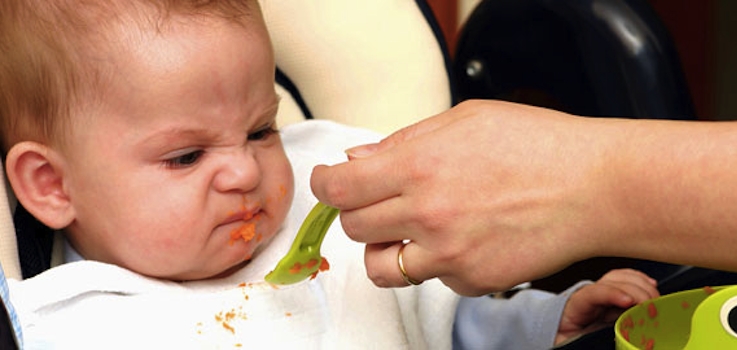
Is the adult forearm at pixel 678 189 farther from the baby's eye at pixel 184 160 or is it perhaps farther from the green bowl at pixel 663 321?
the baby's eye at pixel 184 160

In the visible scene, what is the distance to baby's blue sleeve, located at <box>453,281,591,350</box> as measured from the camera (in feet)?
3.62

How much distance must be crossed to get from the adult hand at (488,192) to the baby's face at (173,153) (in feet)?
0.53

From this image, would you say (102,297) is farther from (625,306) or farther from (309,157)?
(625,306)

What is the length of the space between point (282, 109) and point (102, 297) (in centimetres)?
35

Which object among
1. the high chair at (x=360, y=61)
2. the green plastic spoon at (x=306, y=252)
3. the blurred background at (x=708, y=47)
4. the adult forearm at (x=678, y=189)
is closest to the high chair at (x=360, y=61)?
the high chair at (x=360, y=61)

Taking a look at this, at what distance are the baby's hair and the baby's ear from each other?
15mm

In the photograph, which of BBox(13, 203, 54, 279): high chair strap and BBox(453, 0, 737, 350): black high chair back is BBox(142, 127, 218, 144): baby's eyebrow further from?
BBox(453, 0, 737, 350): black high chair back

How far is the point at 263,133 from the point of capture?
3.34 feet

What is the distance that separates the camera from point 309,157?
3.92ft

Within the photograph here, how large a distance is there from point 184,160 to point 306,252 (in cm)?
13

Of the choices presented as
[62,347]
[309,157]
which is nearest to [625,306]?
[309,157]

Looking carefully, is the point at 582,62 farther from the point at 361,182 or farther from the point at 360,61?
the point at 361,182

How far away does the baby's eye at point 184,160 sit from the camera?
952 mm

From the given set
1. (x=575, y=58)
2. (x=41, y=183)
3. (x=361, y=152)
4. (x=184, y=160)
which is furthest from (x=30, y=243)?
(x=575, y=58)
